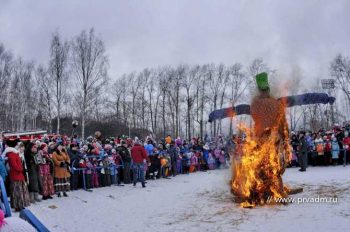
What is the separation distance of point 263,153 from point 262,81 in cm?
197

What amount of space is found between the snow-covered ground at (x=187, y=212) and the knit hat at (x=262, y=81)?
Result: 2.90 metres

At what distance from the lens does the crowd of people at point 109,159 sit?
11.1 meters

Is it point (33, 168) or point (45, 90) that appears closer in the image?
point (33, 168)

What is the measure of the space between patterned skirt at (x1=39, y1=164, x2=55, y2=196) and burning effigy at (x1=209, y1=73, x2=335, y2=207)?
5.68 meters

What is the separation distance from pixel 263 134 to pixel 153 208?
3482mm

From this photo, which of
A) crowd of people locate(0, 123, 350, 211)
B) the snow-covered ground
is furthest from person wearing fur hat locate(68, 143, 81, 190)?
the snow-covered ground

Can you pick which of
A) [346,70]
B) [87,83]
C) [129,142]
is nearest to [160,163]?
[129,142]

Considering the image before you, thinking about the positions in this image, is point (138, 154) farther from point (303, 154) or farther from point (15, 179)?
point (303, 154)

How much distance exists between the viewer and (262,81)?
11336mm

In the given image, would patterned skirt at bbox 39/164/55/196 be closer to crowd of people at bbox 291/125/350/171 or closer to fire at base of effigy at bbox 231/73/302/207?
fire at base of effigy at bbox 231/73/302/207

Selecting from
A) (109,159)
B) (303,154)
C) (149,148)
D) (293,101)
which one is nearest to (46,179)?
(109,159)

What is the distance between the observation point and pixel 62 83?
37.0 metres

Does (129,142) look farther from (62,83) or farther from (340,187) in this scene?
(62,83)

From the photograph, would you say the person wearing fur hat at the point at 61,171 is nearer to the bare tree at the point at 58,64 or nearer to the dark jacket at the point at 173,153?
the dark jacket at the point at 173,153
